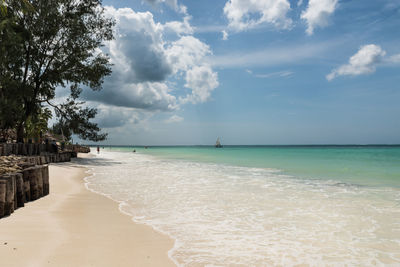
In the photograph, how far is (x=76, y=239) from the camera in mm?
5711

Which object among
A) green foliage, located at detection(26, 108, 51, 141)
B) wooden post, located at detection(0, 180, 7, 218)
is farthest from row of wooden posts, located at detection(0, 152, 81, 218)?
green foliage, located at detection(26, 108, 51, 141)

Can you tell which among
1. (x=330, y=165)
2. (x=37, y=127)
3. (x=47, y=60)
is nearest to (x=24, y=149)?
(x=47, y=60)

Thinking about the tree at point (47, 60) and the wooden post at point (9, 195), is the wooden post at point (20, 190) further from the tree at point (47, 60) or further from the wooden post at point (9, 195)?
the tree at point (47, 60)

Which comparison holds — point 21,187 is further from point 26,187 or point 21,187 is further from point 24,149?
point 24,149

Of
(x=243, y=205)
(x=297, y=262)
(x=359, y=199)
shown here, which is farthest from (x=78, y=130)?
(x=297, y=262)

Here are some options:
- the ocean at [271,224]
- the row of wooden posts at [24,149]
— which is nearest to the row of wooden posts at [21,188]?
the ocean at [271,224]


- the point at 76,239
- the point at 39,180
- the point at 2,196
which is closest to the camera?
the point at 76,239

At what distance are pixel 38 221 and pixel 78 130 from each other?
27059 millimetres

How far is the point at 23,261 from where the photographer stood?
4.50 m

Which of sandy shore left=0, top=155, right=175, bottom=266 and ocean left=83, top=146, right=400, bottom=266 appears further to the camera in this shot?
ocean left=83, top=146, right=400, bottom=266

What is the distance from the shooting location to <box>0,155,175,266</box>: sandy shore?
4.73 m

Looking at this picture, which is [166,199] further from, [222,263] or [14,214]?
[222,263]

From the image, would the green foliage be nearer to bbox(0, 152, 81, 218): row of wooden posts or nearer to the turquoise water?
the turquoise water

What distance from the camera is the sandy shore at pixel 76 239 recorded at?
Result: 186 inches
